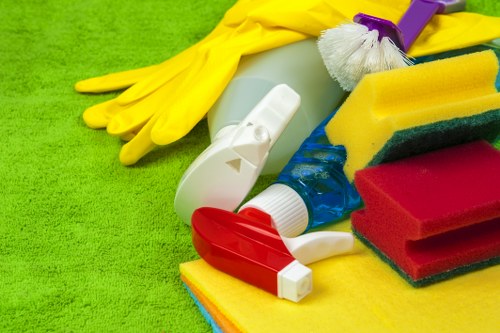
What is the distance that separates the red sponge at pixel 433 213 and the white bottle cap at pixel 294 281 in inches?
3.5

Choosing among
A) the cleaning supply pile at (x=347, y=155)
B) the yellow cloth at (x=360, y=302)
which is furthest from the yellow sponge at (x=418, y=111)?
the yellow cloth at (x=360, y=302)

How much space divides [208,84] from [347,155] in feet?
0.62

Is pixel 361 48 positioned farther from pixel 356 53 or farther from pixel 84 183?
pixel 84 183

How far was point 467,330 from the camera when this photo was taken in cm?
58

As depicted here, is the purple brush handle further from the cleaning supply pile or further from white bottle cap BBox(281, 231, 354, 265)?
white bottle cap BBox(281, 231, 354, 265)

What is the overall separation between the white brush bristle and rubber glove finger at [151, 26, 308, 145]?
0.07 meters

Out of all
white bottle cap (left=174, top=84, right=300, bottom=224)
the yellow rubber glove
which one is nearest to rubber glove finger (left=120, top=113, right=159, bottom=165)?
the yellow rubber glove

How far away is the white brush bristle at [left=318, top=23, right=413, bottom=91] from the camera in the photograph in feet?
2.48

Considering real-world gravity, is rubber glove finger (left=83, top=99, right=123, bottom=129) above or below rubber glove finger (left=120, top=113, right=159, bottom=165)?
below

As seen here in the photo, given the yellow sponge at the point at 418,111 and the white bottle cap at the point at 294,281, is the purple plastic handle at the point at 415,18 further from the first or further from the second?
the white bottle cap at the point at 294,281

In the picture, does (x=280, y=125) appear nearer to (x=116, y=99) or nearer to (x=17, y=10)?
(x=116, y=99)

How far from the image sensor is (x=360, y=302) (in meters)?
0.61

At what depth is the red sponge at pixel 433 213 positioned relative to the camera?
606mm

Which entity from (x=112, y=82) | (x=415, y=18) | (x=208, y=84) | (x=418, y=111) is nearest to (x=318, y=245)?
(x=418, y=111)
